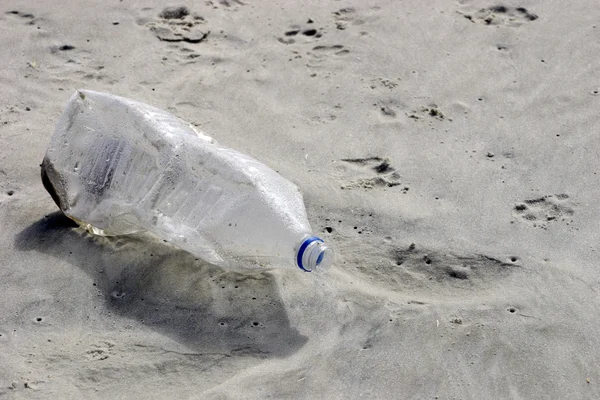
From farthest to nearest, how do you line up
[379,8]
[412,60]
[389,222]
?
[379,8] < [412,60] < [389,222]

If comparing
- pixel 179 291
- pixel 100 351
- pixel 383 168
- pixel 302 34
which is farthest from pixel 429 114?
pixel 100 351

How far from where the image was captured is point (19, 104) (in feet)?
10.8

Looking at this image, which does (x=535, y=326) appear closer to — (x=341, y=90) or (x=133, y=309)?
(x=133, y=309)

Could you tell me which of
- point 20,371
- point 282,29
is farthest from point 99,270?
point 282,29

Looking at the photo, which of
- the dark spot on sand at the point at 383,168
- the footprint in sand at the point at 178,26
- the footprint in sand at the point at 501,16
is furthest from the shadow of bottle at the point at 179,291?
the footprint in sand at the point at 501,16

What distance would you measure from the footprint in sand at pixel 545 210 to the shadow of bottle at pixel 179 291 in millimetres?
890

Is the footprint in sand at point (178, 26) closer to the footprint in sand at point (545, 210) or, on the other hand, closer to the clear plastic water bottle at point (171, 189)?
the clear plastic water bottle at point (171, 189)

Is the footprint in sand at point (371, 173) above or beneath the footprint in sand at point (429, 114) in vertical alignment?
beneath

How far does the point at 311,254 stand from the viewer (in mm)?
2225

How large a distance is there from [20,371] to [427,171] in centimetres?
153

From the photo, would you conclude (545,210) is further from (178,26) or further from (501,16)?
(178,26)

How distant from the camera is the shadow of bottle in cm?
230

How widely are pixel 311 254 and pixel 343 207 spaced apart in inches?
22.0

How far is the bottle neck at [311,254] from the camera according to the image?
2.22m
